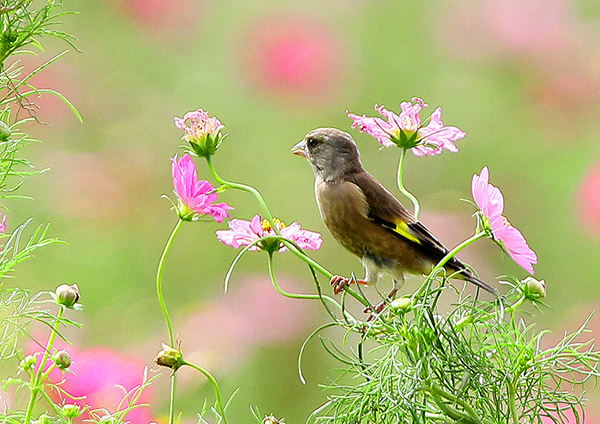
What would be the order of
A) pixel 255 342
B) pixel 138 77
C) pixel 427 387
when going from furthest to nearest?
pixel 138 77, pixel 255 342, pixel 427 387

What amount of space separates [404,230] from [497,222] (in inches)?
18.3

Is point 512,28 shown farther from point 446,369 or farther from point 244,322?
point 446,369

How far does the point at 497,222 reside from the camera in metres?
0.78

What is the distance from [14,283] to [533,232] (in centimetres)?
127

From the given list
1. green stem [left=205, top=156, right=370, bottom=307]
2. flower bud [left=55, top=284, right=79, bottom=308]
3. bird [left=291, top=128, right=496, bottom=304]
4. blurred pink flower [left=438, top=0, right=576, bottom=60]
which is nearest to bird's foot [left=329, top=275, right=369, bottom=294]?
green stem [left=205, top=156, right=370, bottom=307]

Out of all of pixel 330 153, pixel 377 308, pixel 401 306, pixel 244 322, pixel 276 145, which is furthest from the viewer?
pixel 276 145

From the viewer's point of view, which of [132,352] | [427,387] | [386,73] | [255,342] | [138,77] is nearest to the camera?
[427,387]

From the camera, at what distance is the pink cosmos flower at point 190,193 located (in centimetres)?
80

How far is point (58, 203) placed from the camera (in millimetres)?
2064

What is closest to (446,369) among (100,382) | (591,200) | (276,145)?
(100,382)

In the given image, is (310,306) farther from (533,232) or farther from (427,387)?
(427,387)

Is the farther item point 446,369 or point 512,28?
point 512,28

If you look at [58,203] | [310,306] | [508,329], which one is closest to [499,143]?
[310,306]

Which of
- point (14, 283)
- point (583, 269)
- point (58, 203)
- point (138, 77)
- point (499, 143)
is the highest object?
point (499, 143)
